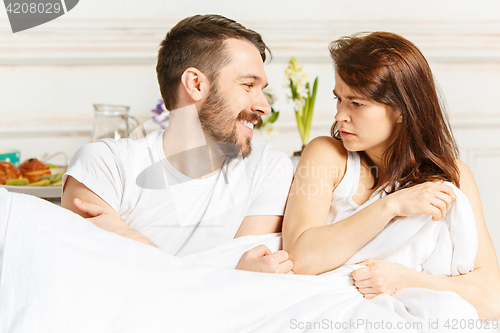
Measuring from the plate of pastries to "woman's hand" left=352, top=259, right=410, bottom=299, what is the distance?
1.19 m

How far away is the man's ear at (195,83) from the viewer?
4.25 feet

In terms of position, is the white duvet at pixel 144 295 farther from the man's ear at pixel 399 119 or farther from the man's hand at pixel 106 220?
the man's ear at pixel 399 119

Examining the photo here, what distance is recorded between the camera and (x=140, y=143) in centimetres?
126

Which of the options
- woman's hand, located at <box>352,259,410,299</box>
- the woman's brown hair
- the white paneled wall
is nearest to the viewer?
woman's hand, located at <box>352,259,410,299</box>

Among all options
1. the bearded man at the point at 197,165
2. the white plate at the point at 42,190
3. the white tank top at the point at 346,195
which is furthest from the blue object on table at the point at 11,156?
the white tank top at the point at 346,195

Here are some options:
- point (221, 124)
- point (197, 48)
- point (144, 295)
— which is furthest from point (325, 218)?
point (197, 48)

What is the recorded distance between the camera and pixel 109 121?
1765 millimetres

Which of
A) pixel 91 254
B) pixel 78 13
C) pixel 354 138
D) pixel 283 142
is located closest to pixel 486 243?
pixel 354 138

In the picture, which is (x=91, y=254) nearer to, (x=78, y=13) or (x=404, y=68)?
(x=404, y=68)

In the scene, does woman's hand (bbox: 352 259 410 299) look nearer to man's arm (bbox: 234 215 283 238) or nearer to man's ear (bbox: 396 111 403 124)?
man's arm (bbox: 234 215 283 238)

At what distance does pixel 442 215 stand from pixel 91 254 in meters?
0.83

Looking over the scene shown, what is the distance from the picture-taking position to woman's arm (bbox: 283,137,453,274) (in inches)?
40.4

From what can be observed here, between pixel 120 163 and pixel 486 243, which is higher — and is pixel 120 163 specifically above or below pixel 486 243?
above

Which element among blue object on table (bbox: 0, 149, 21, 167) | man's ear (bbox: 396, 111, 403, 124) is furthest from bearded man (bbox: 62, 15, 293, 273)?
blue object on table (bbox: 0, 149, 21, 167)
